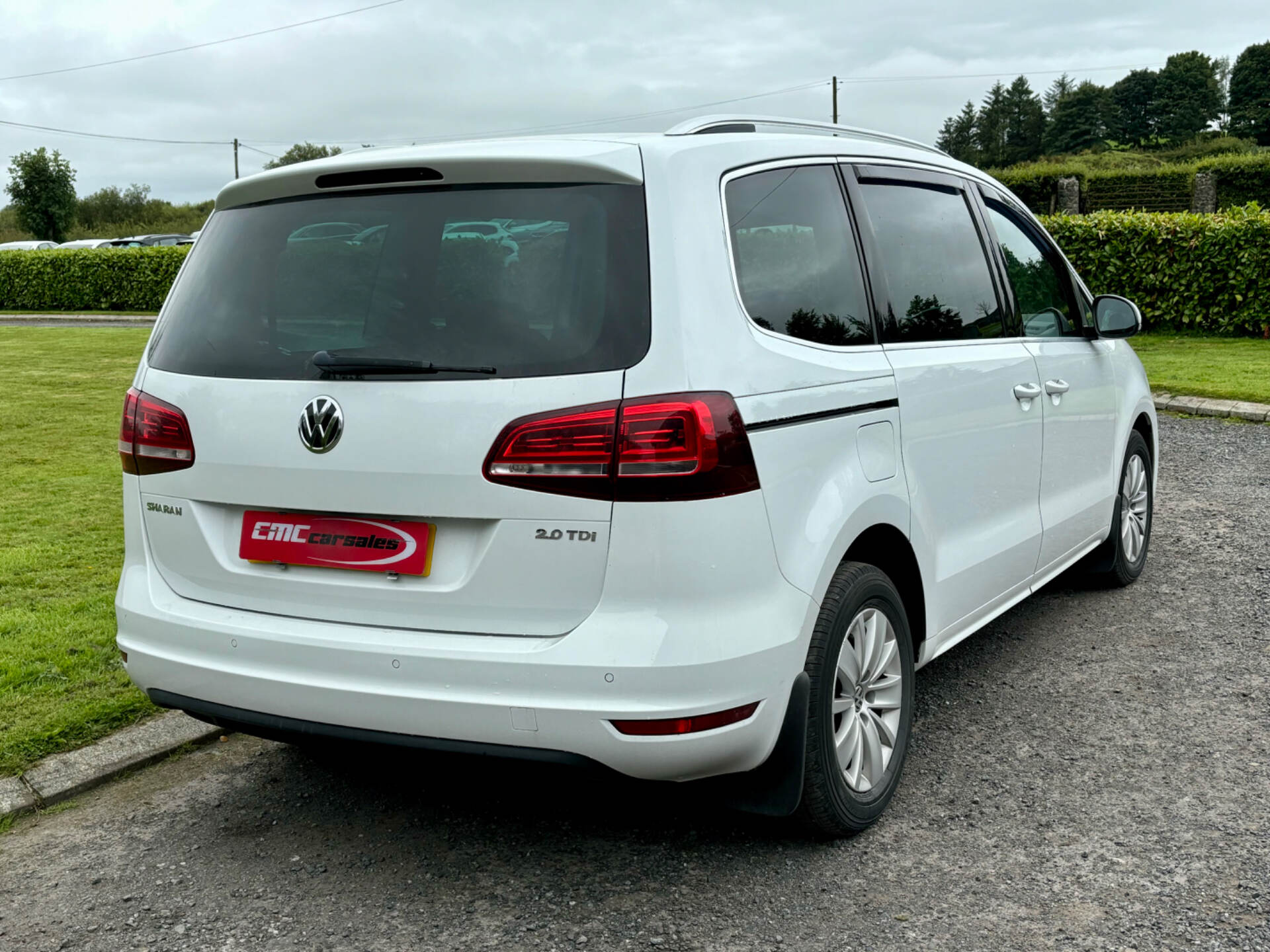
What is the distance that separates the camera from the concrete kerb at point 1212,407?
10680 mm

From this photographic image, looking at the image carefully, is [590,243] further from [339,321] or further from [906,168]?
[906,168]

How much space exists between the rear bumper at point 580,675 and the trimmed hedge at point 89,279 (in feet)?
96.2

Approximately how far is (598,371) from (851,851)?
1.53 metres

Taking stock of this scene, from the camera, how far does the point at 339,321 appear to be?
118 inches

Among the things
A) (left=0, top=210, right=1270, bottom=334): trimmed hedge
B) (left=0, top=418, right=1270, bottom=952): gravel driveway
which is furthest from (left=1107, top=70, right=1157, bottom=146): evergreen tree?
(left=0, top=418, right=1270, bottom=952): gravel driveway

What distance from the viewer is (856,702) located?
335 cm

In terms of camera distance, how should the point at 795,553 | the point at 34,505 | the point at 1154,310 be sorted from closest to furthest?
the point at 795,553
the point at 34,505
the point at 1154,310

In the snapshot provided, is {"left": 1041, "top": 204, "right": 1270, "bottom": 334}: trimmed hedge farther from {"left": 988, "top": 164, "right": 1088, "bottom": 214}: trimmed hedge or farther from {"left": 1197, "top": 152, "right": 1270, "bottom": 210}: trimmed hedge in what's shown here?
{"left": 988, "top": 164, "right": 1088, "bottom": 214}: trimmed hedge

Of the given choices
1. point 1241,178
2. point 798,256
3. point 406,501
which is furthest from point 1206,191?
point 406,501

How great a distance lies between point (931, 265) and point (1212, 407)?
821 cm

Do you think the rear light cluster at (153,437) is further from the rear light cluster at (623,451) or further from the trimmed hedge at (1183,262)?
the trimmed hedge at (1183,262)

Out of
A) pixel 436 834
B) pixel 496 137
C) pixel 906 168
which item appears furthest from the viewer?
pixel 906 168

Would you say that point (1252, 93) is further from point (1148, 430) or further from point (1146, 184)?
point (1148, 430)

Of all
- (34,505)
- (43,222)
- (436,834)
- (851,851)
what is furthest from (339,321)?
(43,222)
